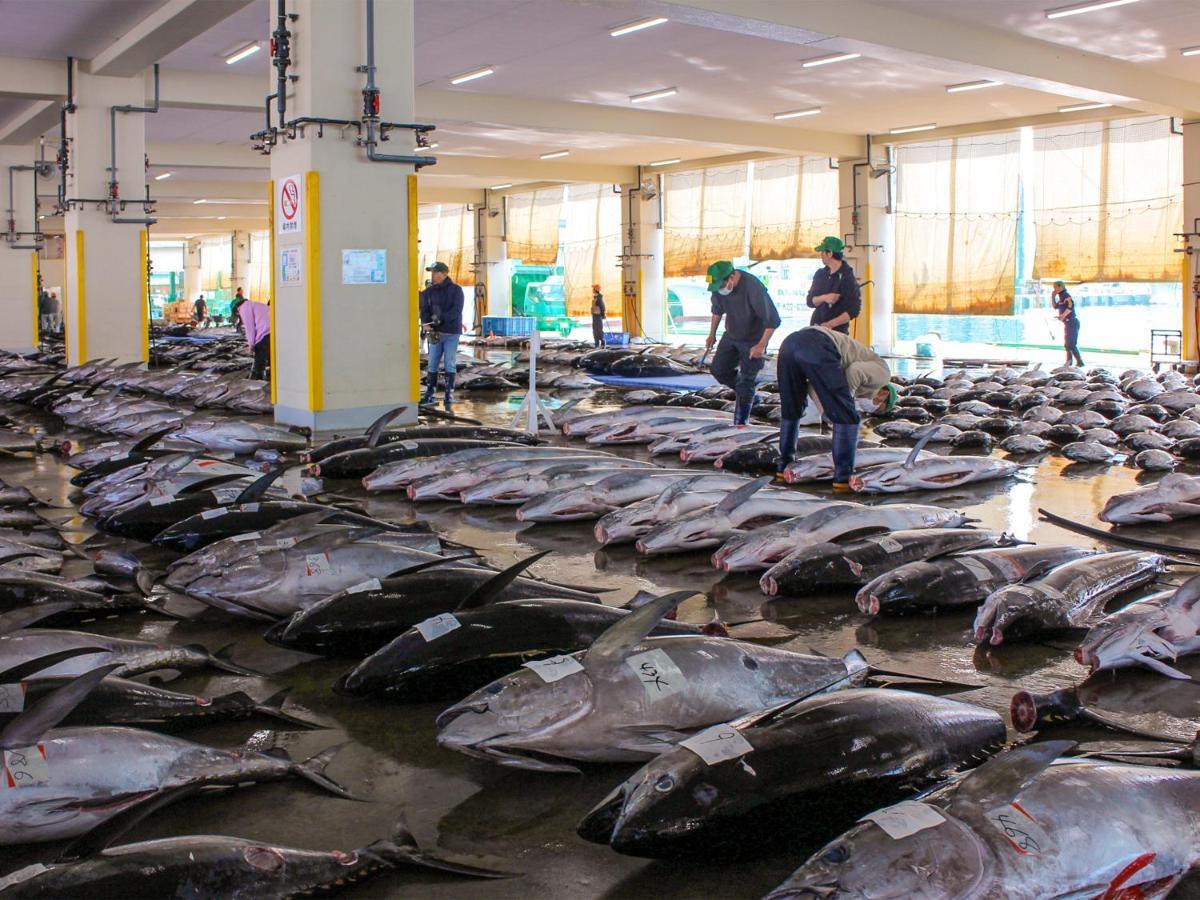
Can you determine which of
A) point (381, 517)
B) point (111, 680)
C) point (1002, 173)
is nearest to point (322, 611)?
point (111, 680)

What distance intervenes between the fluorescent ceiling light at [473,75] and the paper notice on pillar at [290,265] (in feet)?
29.2

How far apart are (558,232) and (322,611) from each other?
3329 centimetres

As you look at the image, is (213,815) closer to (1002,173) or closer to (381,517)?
(381,517)

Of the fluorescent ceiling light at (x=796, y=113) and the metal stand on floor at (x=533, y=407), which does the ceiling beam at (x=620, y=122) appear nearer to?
the fluorescent ceiling light at (x=796, y=113)

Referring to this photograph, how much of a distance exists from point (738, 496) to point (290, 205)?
660cm

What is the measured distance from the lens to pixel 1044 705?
3.19m

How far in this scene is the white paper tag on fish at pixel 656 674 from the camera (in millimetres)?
2953

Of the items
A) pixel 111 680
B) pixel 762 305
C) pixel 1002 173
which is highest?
pixel 1002 173

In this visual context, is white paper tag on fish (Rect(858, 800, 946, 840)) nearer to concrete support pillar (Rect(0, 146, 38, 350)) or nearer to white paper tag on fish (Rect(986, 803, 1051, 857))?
white paper tag on fish (Rect(986, 803, 1051, 857))

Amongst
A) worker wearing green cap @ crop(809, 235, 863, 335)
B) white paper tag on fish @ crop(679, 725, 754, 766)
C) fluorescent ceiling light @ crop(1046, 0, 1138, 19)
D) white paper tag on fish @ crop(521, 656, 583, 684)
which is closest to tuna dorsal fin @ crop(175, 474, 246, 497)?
white paper tag on fish @ crop(521, 656, 583, 684)

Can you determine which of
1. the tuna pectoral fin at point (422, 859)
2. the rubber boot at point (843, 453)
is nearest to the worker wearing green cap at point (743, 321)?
the rubber boot at point (843, 453)

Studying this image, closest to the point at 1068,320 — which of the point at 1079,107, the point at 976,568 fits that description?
the point at 1079,107

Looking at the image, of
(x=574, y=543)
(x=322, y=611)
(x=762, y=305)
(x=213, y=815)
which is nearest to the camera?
(x=213, y=815)

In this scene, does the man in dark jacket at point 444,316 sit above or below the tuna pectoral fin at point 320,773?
above
